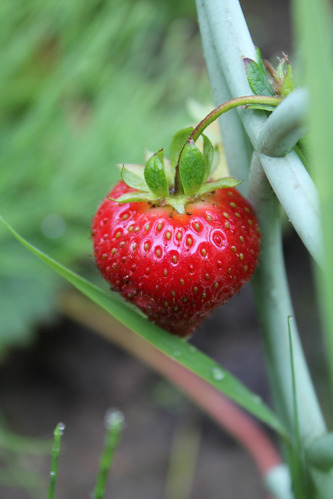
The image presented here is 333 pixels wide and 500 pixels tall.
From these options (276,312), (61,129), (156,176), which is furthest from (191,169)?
(61,129)

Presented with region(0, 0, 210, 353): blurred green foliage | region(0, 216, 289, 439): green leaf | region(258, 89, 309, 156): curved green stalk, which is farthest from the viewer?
region(0, 0, 210, 353): blurred green foliage

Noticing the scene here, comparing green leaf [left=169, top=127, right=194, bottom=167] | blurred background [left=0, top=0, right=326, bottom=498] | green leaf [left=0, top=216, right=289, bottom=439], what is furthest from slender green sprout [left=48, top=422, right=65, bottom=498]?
blurred background [left=0, top=0, right=326, bottom=498]

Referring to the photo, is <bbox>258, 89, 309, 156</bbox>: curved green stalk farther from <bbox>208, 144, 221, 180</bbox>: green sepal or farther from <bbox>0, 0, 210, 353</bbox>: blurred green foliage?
<bbox>0, 0, 210, 353</bbox>: blurred green foliage

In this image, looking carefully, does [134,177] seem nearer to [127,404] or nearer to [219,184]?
[219,184]

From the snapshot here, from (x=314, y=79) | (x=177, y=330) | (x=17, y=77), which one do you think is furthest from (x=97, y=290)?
(x=17, y=77)

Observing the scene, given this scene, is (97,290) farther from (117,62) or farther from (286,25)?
(286,25)
